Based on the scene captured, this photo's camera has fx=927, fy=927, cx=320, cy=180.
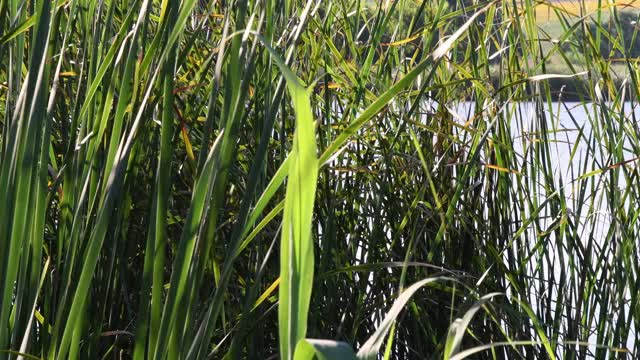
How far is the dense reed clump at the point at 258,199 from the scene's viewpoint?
479 millimetres

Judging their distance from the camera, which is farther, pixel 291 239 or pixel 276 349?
pixel 276 349

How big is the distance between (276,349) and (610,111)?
15.9 inches

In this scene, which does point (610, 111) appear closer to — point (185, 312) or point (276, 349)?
point (276, 349)

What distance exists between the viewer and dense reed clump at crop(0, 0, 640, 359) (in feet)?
1.57

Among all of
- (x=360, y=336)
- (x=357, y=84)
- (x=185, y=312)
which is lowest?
(x=360, y=336)

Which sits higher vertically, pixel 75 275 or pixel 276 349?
pixel 75 275

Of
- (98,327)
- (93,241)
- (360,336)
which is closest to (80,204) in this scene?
(93,241)

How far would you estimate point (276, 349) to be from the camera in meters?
0.88

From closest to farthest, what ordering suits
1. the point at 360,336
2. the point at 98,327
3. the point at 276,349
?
1. the point at 98,327
2. the point at 276,349
3. the point at 360,336

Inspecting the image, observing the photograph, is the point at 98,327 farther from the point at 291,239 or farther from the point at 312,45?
the point at 312,45

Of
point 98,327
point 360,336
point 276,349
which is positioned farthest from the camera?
point 360,336

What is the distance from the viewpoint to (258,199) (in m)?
0.71

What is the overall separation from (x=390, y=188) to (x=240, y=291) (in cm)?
18

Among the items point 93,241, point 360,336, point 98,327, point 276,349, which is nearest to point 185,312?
point 93,241
